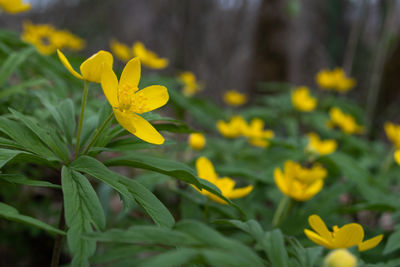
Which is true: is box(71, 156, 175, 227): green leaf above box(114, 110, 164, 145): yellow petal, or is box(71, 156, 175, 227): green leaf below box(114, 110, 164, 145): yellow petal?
below

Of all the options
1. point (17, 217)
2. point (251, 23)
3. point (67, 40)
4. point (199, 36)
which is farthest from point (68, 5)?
point (17, 217)

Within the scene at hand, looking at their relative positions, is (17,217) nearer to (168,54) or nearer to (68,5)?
(168,54)

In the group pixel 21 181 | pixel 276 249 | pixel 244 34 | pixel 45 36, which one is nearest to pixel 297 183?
pixel 276 249

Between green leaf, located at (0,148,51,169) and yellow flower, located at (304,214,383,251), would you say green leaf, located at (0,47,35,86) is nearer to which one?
green leaf, located at (0,148,51,169)

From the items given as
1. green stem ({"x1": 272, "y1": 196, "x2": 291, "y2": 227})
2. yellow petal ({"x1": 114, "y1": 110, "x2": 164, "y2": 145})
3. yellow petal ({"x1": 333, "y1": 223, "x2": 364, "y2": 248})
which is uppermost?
yellow petal ({"x1": 114, "y1": 110, "x2": 164, "y2": 145})

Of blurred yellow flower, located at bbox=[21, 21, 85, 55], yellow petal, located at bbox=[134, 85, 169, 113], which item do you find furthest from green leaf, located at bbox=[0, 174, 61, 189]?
blurred yellow flower, located at bbox=[21, 21, 85, 55]

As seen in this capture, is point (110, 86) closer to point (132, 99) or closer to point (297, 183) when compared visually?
point (132, 99)

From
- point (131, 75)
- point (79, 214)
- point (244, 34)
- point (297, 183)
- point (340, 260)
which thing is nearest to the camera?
point (340, 260)
